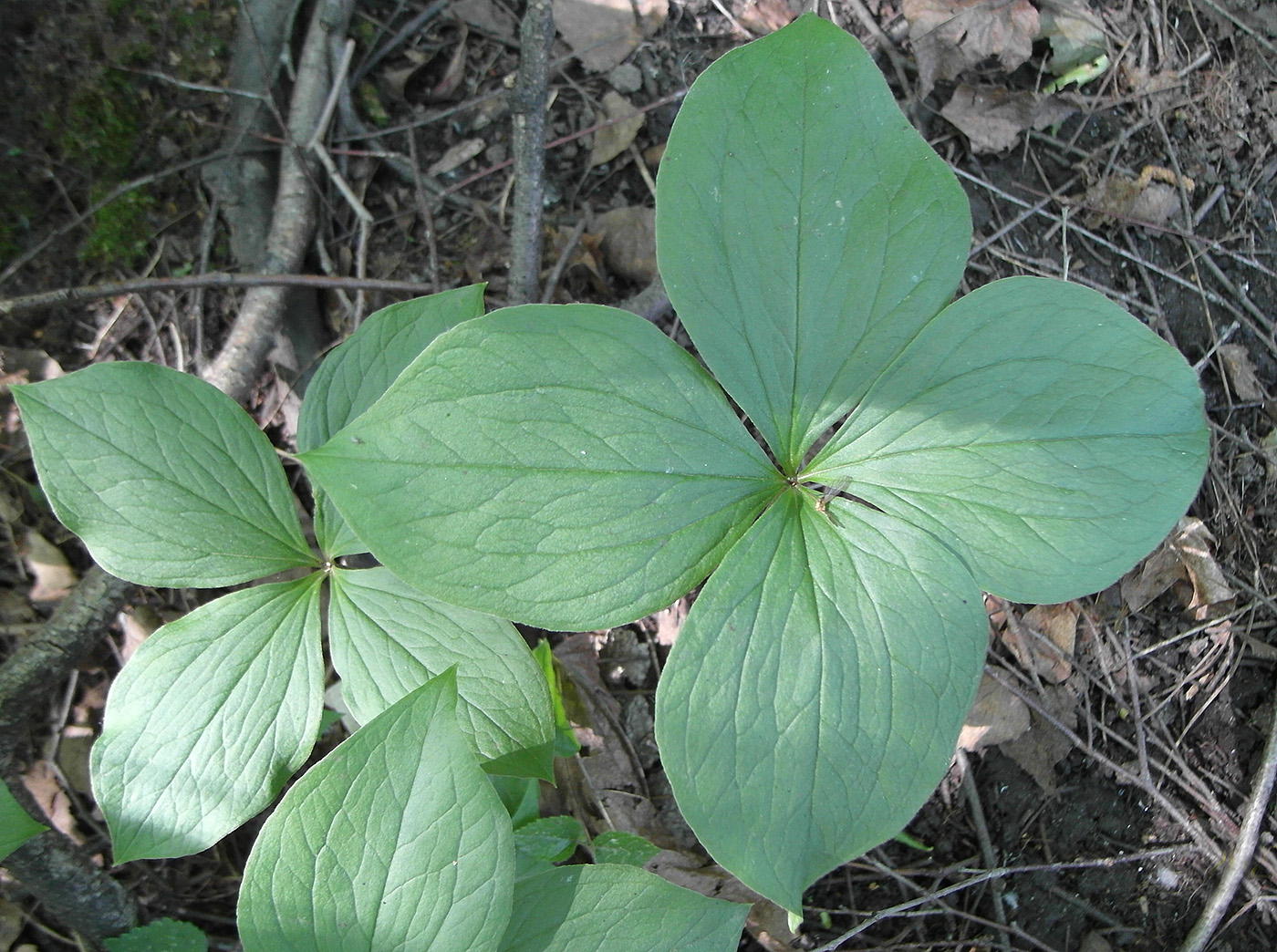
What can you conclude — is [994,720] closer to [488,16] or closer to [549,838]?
[549,838]

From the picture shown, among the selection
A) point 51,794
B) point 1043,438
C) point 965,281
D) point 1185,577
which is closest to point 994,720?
point 1185,577

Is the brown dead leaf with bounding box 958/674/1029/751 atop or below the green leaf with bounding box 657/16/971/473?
below

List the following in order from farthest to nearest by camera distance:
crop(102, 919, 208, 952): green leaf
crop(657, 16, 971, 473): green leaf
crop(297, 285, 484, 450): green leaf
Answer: crop(102, 919, 208, 952): green leaf, crop(297, 285, 484, 450): green leaf, crop(657, 16, 971, 473): green leaf

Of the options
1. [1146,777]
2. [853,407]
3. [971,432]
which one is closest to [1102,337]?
[971,432]

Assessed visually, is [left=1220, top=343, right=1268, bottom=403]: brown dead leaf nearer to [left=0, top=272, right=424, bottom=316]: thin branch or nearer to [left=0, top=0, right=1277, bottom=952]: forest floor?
[left=0, top=0, right=1277, bottom=952]: forest floor

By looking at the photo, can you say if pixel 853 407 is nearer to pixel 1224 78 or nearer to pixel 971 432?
pixel 971 432

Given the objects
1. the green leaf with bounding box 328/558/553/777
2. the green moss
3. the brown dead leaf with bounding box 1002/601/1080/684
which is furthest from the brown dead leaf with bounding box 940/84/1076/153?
the green moss
